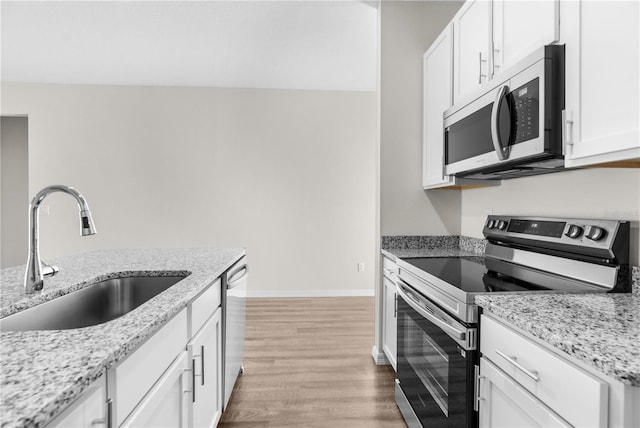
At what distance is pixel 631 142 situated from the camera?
1.03 m

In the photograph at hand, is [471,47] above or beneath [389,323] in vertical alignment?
above

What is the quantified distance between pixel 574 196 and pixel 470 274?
1.86 ft

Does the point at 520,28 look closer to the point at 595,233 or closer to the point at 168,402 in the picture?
the point at 595,233

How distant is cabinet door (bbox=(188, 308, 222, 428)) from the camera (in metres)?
1.42

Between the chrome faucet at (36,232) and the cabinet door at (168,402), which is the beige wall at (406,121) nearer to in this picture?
the cabinet door at (168,402)

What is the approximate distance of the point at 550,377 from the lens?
88cm

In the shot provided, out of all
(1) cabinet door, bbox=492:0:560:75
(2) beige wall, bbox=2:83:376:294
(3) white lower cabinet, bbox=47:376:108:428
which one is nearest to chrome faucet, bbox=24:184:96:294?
(3) white lower cabinet, bbox=47:376:108:428

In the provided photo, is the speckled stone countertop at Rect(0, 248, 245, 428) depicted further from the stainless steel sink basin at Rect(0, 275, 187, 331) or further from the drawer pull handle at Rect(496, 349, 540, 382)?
the drawer pull handle at Rect(496, 349, 540, 382)

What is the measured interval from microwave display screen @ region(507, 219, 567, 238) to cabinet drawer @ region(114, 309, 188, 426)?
156 cm

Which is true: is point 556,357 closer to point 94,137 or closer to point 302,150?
point 302,150

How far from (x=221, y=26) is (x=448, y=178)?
2.36 meters

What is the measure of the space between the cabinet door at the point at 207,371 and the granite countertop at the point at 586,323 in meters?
1.06

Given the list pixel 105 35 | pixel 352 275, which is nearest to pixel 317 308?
pixel 352 275

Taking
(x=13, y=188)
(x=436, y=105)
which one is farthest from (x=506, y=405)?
(x=13, y=188)
